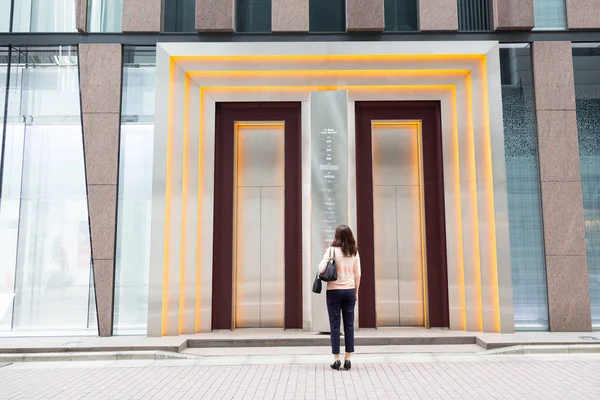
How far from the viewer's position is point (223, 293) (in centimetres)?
967

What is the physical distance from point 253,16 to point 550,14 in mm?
6224

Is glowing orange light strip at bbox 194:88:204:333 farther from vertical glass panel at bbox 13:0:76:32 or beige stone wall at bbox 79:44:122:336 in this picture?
vertical glass panel at bbox 13:0:76:32

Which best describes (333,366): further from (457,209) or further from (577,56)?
(577,56)

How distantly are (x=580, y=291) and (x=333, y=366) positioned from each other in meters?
5.54

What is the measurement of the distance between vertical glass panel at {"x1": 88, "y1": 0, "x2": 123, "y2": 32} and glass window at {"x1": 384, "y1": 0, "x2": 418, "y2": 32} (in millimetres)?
5592

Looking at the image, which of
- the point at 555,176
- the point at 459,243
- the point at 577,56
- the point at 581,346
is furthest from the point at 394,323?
the point at 577,56

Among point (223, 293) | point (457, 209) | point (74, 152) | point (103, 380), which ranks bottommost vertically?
point (103, 380)

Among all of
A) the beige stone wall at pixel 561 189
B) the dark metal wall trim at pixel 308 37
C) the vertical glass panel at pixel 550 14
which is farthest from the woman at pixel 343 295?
the vertical glass panel at pixel 550 14

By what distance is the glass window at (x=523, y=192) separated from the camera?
30.2 ft

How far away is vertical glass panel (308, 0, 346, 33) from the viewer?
996 cm

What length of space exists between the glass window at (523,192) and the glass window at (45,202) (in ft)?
27.7

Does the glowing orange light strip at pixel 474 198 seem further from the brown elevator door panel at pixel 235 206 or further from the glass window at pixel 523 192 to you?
the brown elevator door panel at pixel 235 206

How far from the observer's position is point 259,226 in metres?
10.0

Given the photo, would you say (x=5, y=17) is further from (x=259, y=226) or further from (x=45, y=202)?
(x=259, y=226)
